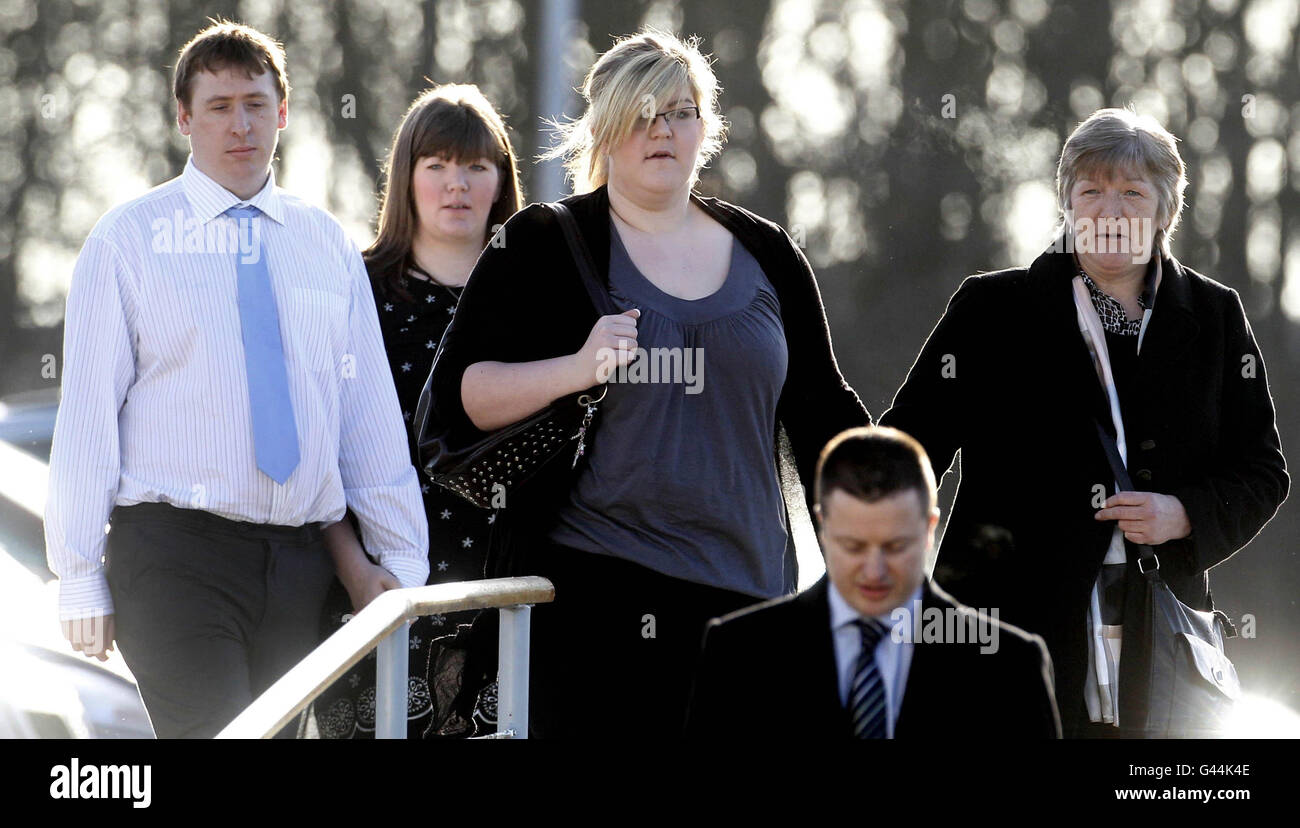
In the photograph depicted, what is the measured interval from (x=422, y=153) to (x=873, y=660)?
274 cm

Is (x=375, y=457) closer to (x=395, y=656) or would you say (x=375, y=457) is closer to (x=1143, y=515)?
(x=395, y=656)

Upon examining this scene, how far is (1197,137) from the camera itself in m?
14.5

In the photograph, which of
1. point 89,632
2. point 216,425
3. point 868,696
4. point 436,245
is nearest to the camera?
point 868,696

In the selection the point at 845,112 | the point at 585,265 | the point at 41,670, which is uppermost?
the point at 845,112

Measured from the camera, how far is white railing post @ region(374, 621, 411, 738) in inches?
159

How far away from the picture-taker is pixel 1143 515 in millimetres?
4469

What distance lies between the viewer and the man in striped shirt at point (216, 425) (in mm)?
4523

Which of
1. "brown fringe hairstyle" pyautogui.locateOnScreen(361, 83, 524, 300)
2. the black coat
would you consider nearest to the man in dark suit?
the black coat

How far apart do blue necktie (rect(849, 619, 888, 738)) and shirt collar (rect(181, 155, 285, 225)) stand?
2.07m

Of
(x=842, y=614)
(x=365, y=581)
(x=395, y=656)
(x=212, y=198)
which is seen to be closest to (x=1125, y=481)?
(x=842, y=614)

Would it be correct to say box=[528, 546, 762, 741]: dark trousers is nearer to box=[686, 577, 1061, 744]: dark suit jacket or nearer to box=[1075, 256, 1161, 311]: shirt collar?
box=[686, 577, 1061, 744]: dark suit jacket
